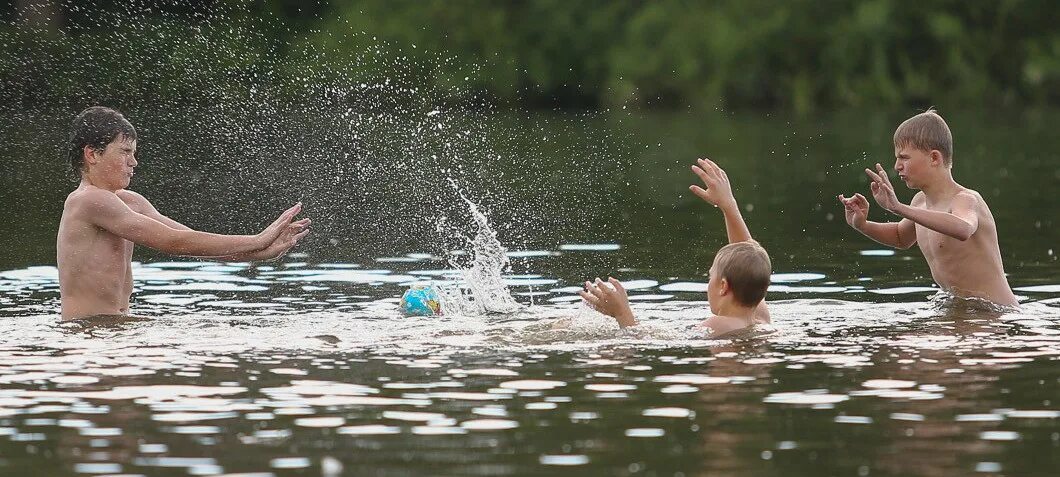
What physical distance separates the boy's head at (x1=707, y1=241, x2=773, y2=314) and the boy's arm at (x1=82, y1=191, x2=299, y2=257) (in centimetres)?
291

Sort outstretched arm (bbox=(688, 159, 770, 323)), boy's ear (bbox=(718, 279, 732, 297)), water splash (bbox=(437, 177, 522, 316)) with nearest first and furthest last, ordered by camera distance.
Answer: boy's ear (bbox=(718, 279, 732, 297)) < outstretched arm (bbox=(688, 159, 770, 323)) < water splash (bbox=(437, 177, 522, 316))

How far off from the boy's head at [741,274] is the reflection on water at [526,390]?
33 centimetres

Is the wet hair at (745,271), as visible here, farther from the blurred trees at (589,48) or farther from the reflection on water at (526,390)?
the blurred trees at (589,48)

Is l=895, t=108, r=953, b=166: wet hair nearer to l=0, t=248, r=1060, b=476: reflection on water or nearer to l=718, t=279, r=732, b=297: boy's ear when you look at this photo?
l=0, t=248, r=1060, b=476: reflection on water

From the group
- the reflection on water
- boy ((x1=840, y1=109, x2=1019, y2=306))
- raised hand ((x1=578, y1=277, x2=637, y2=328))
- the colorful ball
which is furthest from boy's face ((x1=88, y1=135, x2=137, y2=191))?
boy ((x1=840, y1=109, x2=1019, y2=306))

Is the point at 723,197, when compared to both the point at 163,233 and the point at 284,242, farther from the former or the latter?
the point at 163,233

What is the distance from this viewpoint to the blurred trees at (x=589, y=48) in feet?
162

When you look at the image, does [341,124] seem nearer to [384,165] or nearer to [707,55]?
[384,165]

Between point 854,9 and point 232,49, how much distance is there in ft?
64.8

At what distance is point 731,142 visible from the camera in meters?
36.7

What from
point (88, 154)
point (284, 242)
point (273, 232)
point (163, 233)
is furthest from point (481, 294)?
point (88, 154)

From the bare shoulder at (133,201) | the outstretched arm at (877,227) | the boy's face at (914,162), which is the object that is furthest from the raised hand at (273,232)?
the boy's face at (914,162)

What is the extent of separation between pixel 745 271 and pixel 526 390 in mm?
2184

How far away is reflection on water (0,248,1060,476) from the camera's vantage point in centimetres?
750
